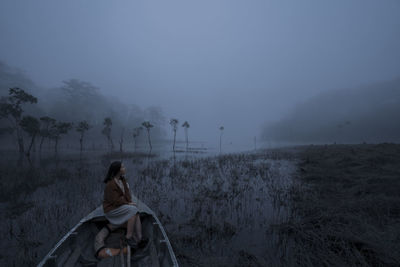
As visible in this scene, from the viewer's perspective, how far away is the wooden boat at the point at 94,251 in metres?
3.25

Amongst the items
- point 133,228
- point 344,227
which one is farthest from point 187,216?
point 344,227

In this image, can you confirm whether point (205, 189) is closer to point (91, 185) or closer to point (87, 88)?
point (91, 185)

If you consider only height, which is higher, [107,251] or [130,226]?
[130,226]

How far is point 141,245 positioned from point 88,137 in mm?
87249

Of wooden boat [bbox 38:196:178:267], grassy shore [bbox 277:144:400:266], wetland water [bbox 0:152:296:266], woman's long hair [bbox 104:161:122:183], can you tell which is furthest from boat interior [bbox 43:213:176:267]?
grassy shore [bbox 277:144:400:266]

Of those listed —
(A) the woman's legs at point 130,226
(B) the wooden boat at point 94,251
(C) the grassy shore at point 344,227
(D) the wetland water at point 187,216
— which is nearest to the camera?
(B) the wooden boat at point 94,251

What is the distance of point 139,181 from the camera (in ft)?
37.8

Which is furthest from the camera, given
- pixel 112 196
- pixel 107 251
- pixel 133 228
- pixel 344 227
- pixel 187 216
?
pixel 187 216

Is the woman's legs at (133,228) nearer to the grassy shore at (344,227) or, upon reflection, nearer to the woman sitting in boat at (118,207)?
the woman sitting in boat at (118,207)

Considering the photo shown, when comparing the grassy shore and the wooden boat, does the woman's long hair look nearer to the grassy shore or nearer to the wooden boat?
the wooden boat

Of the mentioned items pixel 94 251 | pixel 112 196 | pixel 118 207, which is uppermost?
pixel 112 196

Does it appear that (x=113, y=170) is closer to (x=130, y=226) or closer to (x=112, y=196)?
(x=112, y=196)

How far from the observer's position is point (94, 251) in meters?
3.96

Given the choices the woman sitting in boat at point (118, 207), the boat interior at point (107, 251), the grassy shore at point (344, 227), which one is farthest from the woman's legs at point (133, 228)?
the grassy shore at point (344, 227)
